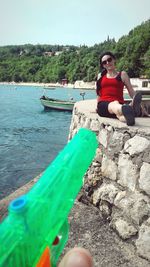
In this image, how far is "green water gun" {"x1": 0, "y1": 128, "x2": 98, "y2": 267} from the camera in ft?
4.41

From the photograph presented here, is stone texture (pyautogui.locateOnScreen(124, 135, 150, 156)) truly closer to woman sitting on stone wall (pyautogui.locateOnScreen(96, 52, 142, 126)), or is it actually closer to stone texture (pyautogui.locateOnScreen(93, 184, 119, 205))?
stone texture (pyautogui.locateOnScreen(93, 184, 119, 205))

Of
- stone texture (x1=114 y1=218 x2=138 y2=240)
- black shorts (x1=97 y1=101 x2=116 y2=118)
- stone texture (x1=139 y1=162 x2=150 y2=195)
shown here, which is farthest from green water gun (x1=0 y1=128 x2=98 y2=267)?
black shorts (x1=97 y1=101 x2=116 y2=118)

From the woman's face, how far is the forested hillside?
91777mm

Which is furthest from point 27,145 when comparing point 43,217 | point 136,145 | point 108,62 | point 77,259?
point 77,259

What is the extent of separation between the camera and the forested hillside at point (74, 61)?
99688 mm

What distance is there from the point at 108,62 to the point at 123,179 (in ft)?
5.86

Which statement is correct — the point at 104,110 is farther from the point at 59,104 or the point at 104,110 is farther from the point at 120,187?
the point at 59,104

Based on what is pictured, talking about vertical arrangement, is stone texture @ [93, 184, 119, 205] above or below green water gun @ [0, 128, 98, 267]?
below

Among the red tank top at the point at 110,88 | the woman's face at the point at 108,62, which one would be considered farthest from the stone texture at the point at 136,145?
the woman's face at the point at 108,62

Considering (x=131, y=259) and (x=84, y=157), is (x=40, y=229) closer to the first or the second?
(x=84, y=157)

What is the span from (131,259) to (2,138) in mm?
19109

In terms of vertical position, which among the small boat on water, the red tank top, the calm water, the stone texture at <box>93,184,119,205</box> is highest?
the red tank top

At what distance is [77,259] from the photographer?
1299 mm

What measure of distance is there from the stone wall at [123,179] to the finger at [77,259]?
2.80 meters
